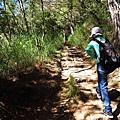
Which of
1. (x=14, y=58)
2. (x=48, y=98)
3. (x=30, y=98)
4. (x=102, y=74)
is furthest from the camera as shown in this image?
(x=14, y=58)

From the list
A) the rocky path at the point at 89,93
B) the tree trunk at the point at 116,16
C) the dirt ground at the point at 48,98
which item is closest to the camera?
the rocky path at the point at 89,93

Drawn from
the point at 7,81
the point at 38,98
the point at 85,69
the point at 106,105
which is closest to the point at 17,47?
the point at 7,81

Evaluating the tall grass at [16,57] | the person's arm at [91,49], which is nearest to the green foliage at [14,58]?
the tall grass at [16,57]

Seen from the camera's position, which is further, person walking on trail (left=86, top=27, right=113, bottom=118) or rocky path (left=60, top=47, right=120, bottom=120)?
rocky path (left=60, top=47, right=120, bottom=120)

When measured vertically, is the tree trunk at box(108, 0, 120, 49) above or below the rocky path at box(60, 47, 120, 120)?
above

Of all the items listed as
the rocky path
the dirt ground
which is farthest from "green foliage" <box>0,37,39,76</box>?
the rocky path

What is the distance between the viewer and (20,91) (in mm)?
4941

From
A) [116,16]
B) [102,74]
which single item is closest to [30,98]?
[102,74]

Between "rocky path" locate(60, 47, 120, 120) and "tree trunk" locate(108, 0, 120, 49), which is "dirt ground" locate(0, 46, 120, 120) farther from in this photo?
"tree trunk" locate(108, 0, 120, 49)

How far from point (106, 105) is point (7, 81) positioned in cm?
256

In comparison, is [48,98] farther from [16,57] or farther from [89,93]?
[16,57]

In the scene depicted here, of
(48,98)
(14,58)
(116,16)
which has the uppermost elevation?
(116,16)

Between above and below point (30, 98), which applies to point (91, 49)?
above

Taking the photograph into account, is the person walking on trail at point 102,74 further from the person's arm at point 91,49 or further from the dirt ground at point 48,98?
the dirt ground at point 48,98
